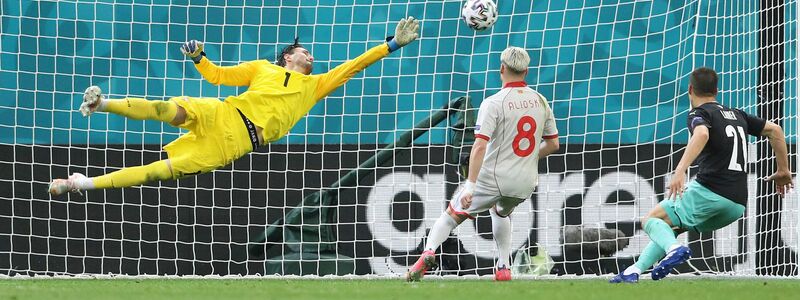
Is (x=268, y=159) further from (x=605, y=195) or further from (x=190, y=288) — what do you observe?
(x=190, y=288)

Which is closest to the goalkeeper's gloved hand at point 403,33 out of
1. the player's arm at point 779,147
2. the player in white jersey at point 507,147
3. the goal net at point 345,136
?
the player in white jersey at point 507,147

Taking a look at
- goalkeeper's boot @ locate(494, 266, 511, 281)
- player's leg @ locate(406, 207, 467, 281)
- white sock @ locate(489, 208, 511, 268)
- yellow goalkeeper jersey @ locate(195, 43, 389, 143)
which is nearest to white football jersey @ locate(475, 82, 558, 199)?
player's leg @ locate(406, 207, 467, 281)

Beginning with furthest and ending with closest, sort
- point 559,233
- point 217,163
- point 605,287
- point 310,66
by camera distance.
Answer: point 559,233
point 310,66
point 217,163
point 605,287

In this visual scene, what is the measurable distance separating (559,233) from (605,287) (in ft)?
12.4

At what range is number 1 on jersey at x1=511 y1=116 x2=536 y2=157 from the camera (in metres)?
8.10

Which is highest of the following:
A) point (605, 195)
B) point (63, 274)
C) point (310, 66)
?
point (310, 66)

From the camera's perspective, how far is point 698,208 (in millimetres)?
7355

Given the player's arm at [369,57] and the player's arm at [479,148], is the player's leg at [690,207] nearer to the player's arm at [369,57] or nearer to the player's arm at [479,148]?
the player's arm at [479,148]

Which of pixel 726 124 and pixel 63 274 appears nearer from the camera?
pixel 726 124

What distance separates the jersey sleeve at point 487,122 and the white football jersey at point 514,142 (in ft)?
0.10

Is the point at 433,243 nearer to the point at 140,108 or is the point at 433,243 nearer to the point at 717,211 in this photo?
the point at 717,211

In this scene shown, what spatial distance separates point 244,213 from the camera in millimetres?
11328

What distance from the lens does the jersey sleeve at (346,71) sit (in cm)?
887

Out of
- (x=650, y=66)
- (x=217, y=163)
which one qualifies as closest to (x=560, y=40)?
(x=650, y=66)
